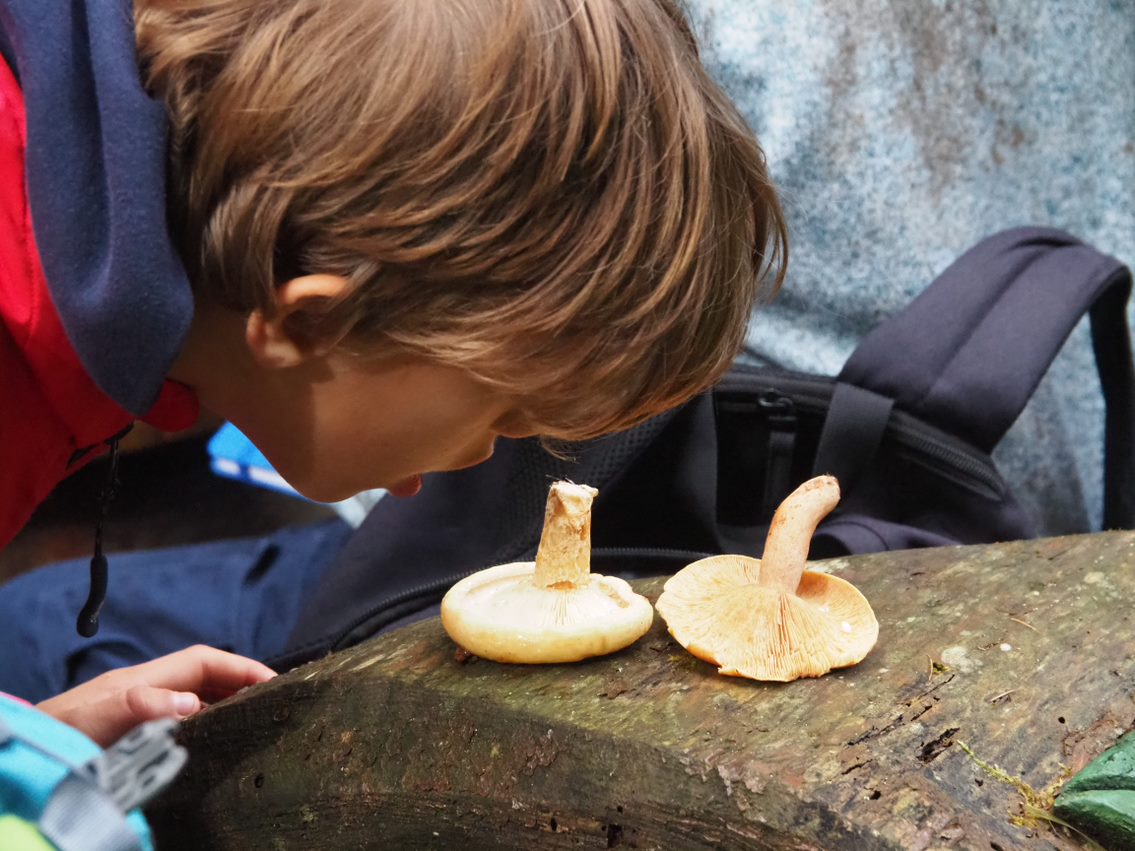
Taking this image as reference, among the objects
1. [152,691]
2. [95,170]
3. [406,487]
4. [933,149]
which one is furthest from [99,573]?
[933,149]

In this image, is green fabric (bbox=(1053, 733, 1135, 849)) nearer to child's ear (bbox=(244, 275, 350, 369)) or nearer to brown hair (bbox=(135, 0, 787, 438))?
brown hair (bbox=(135, 0, 787, 438))

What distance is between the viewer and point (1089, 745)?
2.30 feet

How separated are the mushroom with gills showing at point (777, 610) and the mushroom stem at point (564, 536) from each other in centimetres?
7

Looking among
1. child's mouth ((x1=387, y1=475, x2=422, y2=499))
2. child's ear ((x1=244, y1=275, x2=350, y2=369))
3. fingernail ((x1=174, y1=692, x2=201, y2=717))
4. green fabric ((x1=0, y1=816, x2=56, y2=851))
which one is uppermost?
child's ear ((x1=244, y1=275, x2=350, y2=369))

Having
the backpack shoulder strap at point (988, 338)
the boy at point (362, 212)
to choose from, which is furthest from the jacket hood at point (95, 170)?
the backpack shoulder strap at point (988, 338)

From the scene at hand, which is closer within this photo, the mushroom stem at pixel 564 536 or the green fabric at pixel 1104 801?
the green fabric at pixel 1104 801

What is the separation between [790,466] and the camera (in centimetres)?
124

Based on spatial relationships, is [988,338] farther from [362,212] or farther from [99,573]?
[99,573]

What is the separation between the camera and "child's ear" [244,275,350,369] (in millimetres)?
765

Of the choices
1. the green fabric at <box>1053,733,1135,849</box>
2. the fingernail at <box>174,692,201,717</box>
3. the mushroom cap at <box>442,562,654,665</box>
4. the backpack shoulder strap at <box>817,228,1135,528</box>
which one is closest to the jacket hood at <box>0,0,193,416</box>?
the mushroom cap at <box>442,562,654,665</box>

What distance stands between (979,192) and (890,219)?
0.55ft

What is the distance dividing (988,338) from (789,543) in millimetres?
531

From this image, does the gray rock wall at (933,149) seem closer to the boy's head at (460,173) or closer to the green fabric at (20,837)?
the boy's head at (460,173)

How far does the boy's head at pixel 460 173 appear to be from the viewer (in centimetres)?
72
